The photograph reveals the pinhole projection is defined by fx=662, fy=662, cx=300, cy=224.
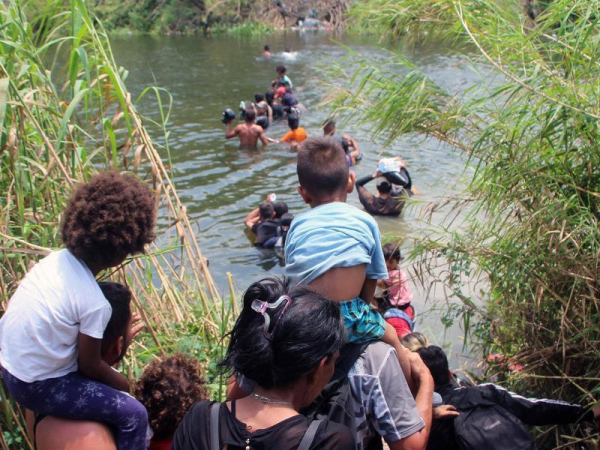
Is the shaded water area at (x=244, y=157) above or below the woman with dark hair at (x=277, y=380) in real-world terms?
below

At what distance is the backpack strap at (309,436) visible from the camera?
1.84 metres

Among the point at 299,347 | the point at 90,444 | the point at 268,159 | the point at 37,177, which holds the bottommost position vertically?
the point at 268,159

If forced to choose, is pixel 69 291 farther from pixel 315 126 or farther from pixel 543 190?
pixel 315 126

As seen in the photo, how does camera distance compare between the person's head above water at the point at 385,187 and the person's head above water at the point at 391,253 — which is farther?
the person's head above water at the point at 385,187

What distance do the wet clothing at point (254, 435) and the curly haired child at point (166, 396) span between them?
90 centimetres

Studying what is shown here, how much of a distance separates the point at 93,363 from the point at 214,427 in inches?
29.2

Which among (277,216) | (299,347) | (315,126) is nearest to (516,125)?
(299,347)

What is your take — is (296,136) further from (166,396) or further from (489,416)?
(166,396)


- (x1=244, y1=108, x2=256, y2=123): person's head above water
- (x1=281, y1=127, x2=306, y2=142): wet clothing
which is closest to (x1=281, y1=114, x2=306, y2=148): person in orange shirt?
(x1=281, y1=127, x2=306, y2=142): wet clothing

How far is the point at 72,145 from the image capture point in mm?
3922

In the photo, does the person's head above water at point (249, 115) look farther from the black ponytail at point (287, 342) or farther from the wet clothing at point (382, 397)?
the black ponytail at point (287, 342)

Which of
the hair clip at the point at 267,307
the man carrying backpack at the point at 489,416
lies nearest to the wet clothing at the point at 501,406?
the man carrying backpack at the point at 489,416

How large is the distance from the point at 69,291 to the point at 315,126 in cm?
1264

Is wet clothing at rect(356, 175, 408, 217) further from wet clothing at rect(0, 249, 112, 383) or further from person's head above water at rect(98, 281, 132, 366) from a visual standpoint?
wet clothing at rect(0, 249, 112, 383)
